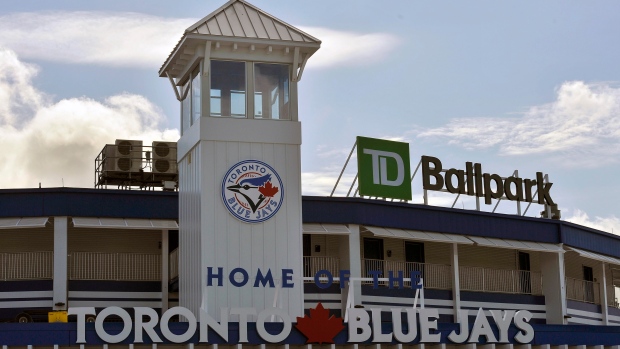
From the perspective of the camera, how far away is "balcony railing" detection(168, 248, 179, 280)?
43.7 metres

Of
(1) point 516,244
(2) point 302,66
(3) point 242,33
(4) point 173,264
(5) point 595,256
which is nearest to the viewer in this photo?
(3) point 242,33

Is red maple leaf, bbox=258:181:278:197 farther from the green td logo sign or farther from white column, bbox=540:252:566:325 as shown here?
white column, bbox=540:252:566:325

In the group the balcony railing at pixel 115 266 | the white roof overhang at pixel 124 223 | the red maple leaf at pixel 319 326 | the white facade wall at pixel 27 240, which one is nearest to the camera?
the red maple leaf at pixel 319 326

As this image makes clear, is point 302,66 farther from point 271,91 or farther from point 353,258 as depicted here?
point 353,258

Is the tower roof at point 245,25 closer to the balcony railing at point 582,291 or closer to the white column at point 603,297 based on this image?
the balcony railing at point 582,291

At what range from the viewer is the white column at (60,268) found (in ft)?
137

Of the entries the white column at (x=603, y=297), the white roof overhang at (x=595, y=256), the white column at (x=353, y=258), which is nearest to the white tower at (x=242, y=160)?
the white column at (x=353, y=258)

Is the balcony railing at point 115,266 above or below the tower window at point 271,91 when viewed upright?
below

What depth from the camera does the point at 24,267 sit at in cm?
4362

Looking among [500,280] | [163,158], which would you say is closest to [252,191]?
[500,280]

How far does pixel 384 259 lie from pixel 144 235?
33.4 feet

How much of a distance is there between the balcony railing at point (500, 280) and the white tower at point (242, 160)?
53.6ft

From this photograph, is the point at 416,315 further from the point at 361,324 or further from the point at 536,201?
the point at 536,201

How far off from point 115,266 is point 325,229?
8249mm
